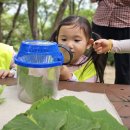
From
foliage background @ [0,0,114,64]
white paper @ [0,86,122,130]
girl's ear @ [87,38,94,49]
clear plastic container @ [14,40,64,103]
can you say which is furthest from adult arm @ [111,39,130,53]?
foliage background @ [0,0,114,64]

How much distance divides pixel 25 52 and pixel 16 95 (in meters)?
0.19

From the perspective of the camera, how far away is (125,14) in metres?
2.36

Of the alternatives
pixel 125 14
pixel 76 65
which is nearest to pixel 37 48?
pixel 76 65

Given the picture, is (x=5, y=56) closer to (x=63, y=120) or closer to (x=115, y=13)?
(x=115, y=13)

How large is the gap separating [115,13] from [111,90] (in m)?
1.26

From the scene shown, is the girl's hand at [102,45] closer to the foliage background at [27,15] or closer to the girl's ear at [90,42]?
the girl's ear at [90,42]

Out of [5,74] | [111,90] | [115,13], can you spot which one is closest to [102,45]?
[111,90]

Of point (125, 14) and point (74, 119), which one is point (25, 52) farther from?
point (125, 14)

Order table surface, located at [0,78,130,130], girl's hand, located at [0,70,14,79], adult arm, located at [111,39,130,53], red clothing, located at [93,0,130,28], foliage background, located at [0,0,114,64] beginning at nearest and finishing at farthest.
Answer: table surface, located at [0,78,130,130] < girl's hand, located at [0,70,14,79] < adult arm, located at [111,39,130,53] < red clothing, located at [93,0,130,28] < foliage background, located at [0,0,114,64]

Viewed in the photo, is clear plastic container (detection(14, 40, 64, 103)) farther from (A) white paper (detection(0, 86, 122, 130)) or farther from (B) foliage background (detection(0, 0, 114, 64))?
(B) foliage background (detection(0, 0, 114, 64))

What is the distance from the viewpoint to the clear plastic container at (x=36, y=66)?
1.00m

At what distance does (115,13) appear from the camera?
237 cm

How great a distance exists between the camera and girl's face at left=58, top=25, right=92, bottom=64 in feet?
5.68

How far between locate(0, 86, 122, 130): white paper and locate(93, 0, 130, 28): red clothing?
4.32ft
